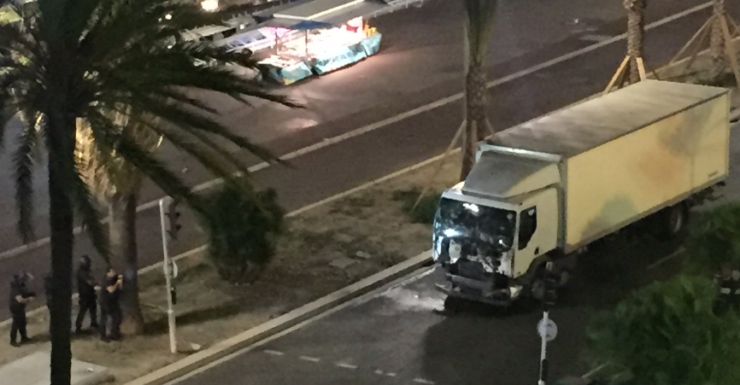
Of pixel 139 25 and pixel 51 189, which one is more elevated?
pixel 139 25

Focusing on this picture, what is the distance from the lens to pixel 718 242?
1788 centimetres

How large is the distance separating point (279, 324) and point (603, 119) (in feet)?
22.6

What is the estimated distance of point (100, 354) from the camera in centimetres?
1977

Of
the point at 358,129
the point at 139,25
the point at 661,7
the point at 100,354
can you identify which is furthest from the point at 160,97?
the point at 661,7

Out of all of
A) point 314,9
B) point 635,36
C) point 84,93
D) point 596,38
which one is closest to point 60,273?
point 84,93

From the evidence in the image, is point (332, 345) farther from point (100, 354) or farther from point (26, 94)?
point (26, 94)

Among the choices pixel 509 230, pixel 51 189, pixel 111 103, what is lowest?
pixel 509 230

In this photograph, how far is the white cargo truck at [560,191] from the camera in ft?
68.4

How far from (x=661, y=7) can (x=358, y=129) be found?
17067 mm

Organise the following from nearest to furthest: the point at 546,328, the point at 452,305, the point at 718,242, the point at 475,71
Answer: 1. the point at 546,328
2. the point at 718,242
3. the point at 452,305
4. the point at 475,71

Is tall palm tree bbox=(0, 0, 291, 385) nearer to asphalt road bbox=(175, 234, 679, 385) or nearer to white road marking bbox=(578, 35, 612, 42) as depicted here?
asphalt road bbox=(175, 234, 679, 385)

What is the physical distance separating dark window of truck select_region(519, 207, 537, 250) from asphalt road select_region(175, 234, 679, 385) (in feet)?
4.34

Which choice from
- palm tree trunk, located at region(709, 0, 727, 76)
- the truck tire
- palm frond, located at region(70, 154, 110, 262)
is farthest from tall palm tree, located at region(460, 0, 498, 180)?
palm frond, located at region(70, 154, 110, 262)

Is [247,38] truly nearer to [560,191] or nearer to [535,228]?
A: [560,191]
